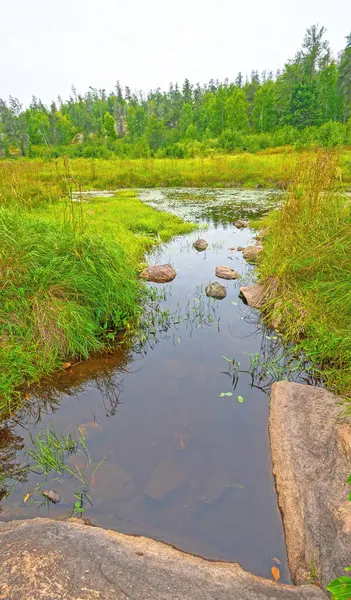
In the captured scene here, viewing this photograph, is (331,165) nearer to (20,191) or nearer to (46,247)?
(46,247)

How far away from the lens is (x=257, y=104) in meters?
44.0

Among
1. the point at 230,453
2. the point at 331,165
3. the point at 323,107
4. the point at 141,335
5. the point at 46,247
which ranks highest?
the point at 323,107

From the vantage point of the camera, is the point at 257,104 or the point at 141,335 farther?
the point at 257,104

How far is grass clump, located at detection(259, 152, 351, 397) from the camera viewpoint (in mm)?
4566

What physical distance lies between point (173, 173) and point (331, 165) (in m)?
19.1

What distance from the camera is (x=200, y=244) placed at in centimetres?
987

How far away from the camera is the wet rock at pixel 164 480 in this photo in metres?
2.92

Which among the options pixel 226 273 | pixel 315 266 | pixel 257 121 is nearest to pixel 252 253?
pixel 226 273

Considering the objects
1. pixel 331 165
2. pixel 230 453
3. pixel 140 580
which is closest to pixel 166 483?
pixel 230 453

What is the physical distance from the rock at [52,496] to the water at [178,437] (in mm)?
71

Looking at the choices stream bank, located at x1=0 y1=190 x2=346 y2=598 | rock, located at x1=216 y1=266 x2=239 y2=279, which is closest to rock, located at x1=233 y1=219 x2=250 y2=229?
rock, located at x1=216 y1=266 x2=239 y2=279

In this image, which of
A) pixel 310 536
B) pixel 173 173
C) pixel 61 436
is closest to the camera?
pixel 310 536

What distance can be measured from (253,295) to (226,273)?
148 centimetres

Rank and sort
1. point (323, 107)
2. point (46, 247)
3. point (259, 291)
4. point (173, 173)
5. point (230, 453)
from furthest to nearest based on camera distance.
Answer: point (323, 107)
point (173, 173)
point (259, 291)
point (46, 247)
point (230, 453)
